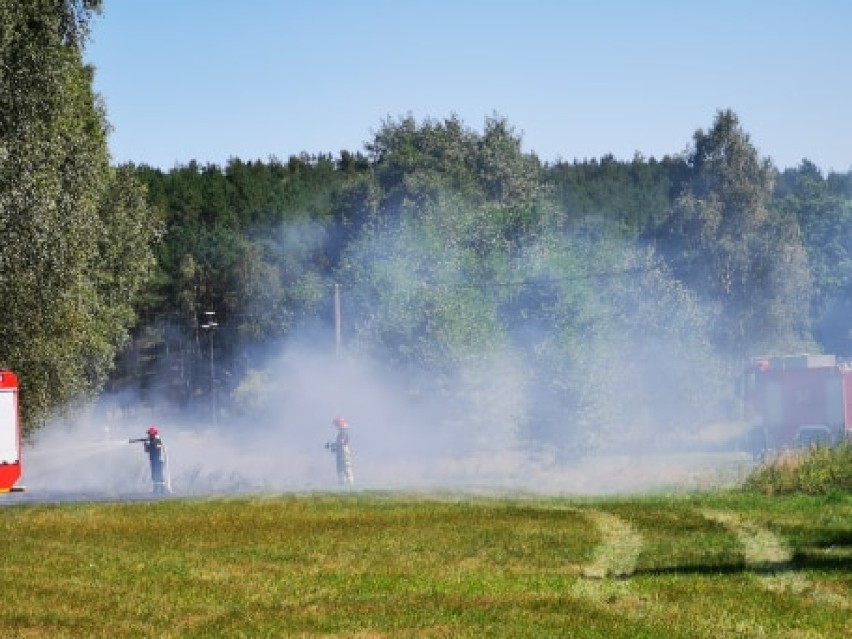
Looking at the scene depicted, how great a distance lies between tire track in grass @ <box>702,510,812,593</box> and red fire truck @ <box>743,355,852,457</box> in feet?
93.3

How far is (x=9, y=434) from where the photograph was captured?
117 feet

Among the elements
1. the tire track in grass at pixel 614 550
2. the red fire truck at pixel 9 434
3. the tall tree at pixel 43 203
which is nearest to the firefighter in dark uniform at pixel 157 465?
the tall tree at pixel 43 203

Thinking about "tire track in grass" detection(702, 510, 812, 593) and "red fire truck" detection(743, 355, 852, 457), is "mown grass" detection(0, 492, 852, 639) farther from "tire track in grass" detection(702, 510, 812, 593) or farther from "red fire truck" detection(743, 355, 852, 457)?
"red fire truck" detection(743, 355, 852, 457)

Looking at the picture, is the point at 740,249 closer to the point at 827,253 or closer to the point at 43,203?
the point at 827,253

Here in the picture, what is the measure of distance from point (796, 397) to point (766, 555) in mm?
35987

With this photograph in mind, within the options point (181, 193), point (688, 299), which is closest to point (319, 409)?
point (688, 299)

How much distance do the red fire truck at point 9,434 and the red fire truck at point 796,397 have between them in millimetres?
27548

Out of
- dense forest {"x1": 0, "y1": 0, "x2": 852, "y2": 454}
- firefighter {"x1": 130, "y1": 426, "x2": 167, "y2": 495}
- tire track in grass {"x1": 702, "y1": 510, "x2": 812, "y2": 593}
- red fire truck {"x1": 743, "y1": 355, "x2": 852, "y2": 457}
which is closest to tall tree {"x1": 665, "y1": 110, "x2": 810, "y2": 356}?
dense forest {"x1": 0, "y1": 0, "x2": 852, "y2": 454}

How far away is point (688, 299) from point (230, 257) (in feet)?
213

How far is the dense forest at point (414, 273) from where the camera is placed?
39.6 meters

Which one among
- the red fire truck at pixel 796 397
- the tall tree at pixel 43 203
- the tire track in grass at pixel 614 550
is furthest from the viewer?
the red fire truck at pixel 796 397

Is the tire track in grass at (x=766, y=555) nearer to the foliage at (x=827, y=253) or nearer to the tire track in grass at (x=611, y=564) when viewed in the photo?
the tire track in grass at (x=611, y=564)

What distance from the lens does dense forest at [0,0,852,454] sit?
39625 millimetres

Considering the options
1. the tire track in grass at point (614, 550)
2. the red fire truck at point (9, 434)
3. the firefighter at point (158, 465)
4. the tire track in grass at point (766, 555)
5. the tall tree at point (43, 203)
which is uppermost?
the tall tree at point (43, 203)
